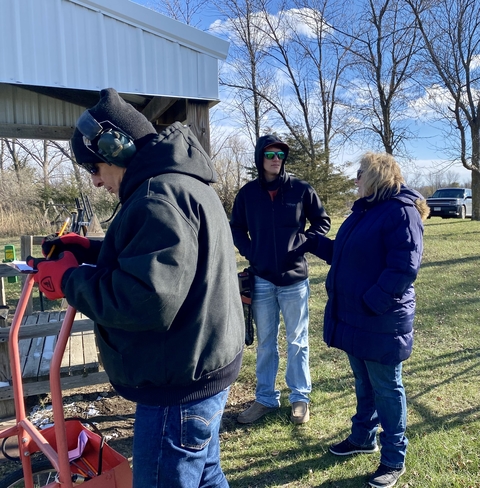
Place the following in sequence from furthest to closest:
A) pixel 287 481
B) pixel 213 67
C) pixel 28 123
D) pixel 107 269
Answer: pixel 28 123
pixel 213 67
pixel 287 481
pixel 107 269

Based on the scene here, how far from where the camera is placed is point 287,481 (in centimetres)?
283

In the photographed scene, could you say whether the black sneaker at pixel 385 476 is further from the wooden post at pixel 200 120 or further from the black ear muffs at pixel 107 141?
the wooden post at pixel 200 120

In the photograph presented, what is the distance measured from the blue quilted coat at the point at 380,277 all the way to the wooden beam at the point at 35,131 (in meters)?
5.59

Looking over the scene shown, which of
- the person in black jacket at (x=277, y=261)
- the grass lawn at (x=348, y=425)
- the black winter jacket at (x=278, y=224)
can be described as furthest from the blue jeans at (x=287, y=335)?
the grass lawn at (x=348, y=425)

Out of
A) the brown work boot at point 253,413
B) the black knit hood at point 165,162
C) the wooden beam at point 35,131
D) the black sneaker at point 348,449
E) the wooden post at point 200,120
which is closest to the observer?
the black knit hood at point 165,162

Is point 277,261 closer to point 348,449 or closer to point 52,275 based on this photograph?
point 348,449

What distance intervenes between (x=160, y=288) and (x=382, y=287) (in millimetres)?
1545

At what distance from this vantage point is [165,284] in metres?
1.37

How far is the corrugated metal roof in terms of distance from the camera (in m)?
4.24

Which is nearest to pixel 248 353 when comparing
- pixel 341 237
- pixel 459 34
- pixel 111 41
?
pixel 341 237

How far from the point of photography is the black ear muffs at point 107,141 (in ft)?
5.23

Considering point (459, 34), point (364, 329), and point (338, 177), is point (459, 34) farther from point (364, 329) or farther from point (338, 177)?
point (364, 329)

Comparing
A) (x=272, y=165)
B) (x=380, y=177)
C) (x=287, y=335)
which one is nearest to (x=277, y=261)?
(x=287, y=335)

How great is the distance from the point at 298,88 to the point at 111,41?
21294mm
